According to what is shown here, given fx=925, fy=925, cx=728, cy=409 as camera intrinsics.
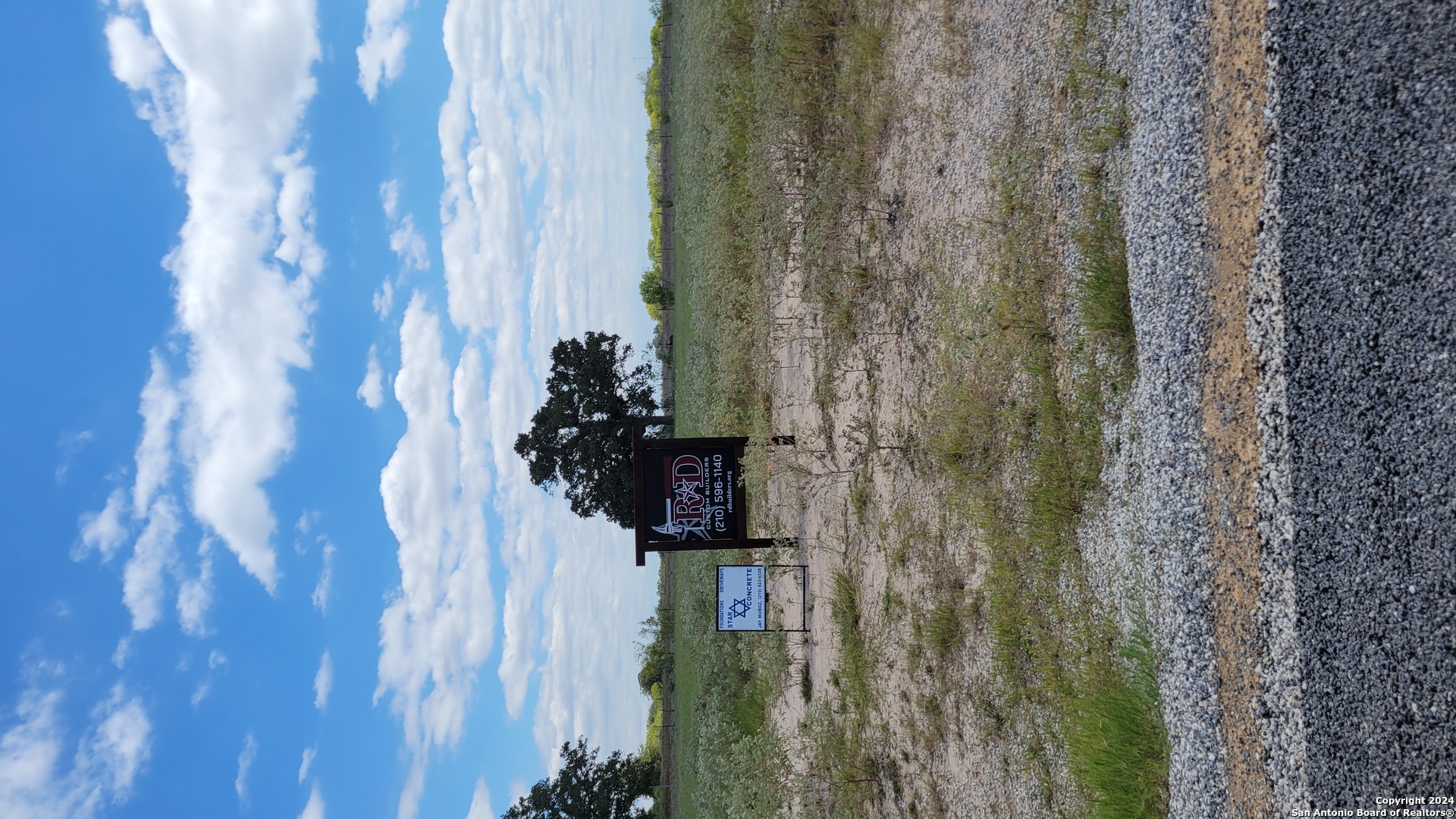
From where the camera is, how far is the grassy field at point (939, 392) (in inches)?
277

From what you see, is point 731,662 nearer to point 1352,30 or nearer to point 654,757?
point 654,757

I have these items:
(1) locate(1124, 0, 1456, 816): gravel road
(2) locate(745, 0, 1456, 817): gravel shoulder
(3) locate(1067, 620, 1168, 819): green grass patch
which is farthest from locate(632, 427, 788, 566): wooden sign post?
(1) locate(1124, 0, 1456, 816): gravel road

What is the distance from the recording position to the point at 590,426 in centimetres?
2706

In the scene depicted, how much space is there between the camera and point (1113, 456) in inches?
271

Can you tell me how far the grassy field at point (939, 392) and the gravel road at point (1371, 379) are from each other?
1.63 metres

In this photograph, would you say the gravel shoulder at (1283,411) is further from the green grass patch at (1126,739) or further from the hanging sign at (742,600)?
the hanging sign at (742,600)

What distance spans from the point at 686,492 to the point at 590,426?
612 inches

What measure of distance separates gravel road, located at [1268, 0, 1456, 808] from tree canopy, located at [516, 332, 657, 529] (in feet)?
74.4

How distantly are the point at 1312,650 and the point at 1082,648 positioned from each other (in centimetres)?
230

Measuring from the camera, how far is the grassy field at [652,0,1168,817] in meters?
7.04

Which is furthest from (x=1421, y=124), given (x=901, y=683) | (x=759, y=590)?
(x=759, y=590)

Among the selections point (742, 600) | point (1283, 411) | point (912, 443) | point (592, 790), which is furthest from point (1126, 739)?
point (592, 790)

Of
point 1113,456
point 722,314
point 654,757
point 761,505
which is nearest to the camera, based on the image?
point 1113,456

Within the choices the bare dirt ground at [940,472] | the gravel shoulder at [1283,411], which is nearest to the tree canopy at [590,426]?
the bare dirt ground at [940,472]
